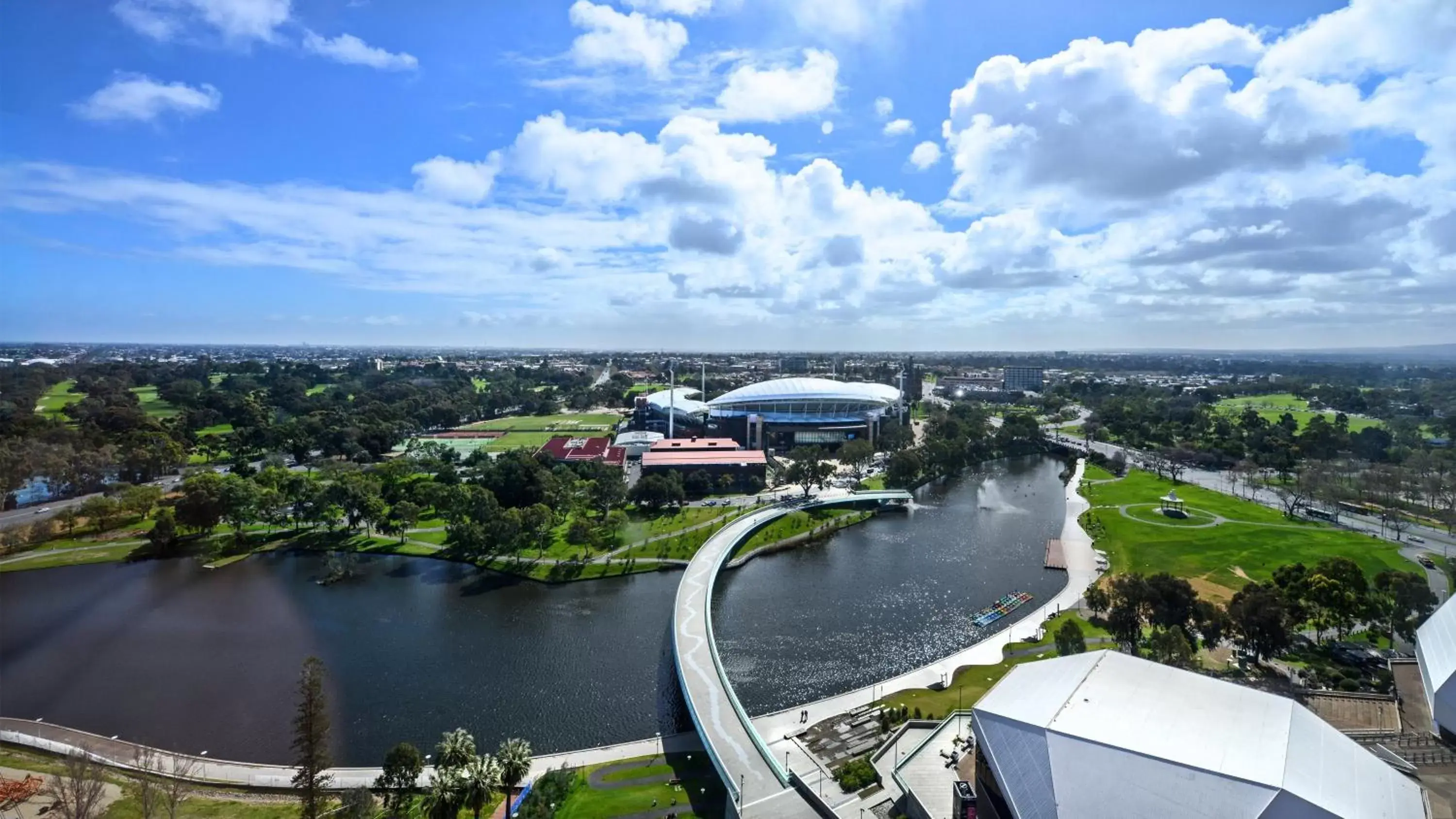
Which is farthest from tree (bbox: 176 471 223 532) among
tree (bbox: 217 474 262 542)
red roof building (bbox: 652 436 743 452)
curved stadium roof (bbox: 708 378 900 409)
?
curved stadium roof (bbox: 708 378 900 409)

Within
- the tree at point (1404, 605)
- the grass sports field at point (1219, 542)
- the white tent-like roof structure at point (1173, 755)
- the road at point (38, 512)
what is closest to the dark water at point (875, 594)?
the grass sports field at point (1219, 542)

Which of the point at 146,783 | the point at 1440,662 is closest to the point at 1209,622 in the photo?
the point at 1440,662

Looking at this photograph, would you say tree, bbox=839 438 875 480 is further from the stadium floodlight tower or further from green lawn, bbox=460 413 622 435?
green lawn, bbox=460 413 622 435

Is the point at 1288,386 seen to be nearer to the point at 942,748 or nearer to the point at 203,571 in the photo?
the point at 942,748

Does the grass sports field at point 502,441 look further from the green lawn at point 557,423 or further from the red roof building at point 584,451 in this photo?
the red roof building at point 584,451

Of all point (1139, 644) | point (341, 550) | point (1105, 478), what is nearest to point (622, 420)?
point (341, 550)
